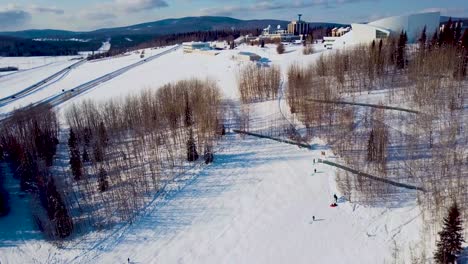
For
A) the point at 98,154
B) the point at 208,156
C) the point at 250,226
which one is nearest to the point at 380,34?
Answer: the point at 208,156

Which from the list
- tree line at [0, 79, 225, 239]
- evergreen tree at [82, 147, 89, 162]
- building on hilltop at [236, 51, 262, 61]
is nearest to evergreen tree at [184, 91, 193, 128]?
tree line at [0, 79, 225, 239]

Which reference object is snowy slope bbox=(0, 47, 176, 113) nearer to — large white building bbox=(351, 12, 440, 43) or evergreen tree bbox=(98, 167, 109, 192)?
evergreen tree bbox=(98, 167, 109, 192)

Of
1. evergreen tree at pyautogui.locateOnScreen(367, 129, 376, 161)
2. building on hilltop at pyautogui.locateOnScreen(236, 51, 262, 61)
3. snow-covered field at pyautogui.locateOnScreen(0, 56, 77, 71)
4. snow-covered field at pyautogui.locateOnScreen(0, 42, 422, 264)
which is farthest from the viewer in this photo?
snow-covered field at pyautogui.locateOnScreen(0, 56, 77, 71)

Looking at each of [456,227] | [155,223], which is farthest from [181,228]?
[456,227]

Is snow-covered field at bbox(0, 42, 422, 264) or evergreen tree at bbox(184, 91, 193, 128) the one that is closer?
snow-covered field at bbox(0, 42, 422, 264)

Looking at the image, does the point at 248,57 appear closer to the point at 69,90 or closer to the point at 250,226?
the point at 69,90
